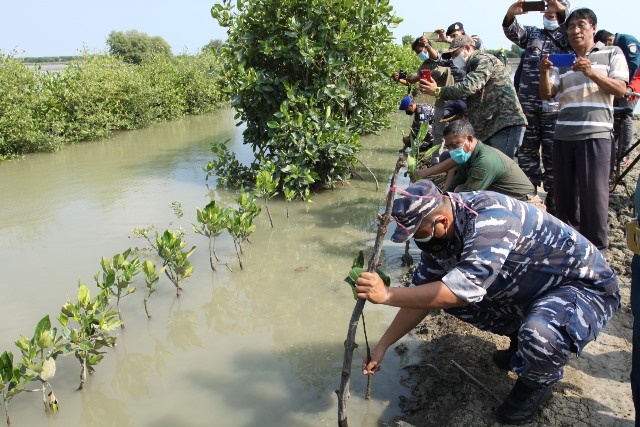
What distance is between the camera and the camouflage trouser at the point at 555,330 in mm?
2260

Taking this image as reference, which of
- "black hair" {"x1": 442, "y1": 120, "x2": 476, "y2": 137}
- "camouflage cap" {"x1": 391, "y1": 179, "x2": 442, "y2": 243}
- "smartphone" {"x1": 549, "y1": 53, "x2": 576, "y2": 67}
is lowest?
"camouflage cap" {"x1": 391, "y1": 179, "x2": 442, "y2": 243}

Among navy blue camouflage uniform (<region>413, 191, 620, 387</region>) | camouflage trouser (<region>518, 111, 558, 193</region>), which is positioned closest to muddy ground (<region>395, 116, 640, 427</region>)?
navy blue camouflage uniform (<region>413, 191, 620, 387</region>)

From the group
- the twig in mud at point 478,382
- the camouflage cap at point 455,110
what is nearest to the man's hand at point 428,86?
the camouflage cap at point 455,110

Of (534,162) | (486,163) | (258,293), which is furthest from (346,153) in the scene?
(486,163)

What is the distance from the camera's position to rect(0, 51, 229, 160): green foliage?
9500 millimetres

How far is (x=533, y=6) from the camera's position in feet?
15.5

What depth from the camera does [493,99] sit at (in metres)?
4.43

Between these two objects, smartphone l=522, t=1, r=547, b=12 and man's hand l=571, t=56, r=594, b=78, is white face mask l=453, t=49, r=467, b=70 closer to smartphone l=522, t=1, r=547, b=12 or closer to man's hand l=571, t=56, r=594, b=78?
smartphone l=522, t=1, r=547, b=12

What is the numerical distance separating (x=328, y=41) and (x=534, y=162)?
311cm

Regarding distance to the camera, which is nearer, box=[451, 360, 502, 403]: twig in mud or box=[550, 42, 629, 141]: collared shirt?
box=[451, 360, 502, 403]: twig in mud

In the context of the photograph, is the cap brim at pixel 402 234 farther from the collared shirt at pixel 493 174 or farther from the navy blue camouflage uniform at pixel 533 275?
the collared shirt at pixel 493 174

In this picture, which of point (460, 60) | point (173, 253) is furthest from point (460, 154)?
point (173, 253)

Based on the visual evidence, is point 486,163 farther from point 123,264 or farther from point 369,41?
point 369,41

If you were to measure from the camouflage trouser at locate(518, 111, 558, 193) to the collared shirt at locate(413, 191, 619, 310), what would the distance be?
262 centimetres
